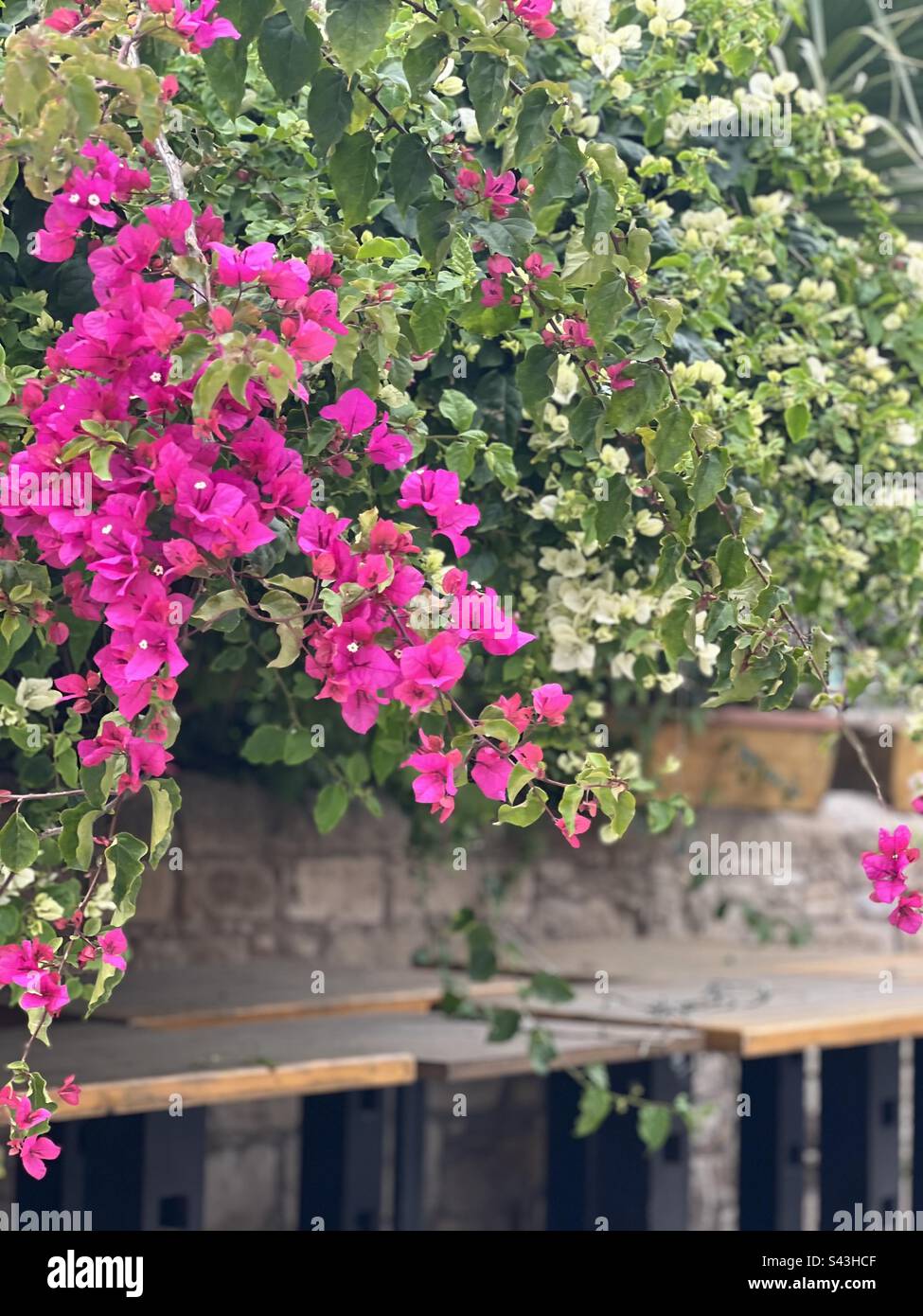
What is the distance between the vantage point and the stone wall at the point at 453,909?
14.7 feet

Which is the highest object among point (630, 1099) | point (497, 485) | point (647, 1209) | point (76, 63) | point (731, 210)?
point (731, 210)

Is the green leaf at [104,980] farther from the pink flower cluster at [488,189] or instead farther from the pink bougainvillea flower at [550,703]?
the pink flower cluster at [488,189]

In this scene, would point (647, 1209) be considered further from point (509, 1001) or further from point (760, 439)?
point (760, 439)

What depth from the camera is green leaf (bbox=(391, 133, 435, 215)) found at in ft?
4.39

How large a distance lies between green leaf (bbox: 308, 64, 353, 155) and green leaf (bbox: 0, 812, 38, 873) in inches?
23.0

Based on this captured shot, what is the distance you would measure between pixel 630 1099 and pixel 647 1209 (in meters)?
0.31

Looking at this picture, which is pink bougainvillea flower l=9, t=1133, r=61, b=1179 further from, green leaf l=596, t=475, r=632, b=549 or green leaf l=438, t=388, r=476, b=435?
green leaf l=438, t=388, r=476, b=435

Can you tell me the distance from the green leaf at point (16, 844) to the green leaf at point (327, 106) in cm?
58

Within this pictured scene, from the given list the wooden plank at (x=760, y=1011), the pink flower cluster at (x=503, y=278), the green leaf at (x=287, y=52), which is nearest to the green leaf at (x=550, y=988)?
the wooden plank at (x=760, y=1011)

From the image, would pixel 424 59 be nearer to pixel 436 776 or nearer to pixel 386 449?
pixel 386 449

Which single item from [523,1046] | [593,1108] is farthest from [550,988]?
[593,1108]

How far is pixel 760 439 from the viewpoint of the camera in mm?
2084

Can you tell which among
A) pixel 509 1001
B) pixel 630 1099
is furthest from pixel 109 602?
pixel 509 1001

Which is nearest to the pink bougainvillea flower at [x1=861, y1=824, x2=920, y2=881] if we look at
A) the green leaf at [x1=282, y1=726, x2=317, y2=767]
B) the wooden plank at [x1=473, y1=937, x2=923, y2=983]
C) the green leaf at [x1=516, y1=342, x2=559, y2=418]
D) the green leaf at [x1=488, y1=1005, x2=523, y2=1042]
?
the green leaf at [x1=516, y1=342, x2=559, y2=418]
